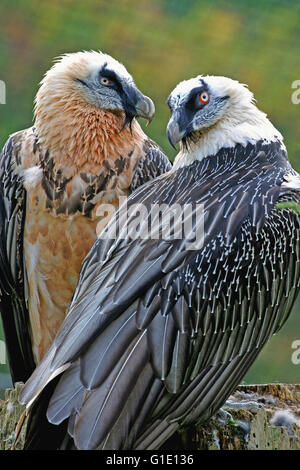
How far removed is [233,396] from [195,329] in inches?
27.1

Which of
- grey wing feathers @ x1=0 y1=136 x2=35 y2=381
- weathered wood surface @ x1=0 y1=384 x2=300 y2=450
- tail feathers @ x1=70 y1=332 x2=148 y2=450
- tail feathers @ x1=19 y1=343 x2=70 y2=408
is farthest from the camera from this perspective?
grey wing feathers @ x1=0 y1=136 x2=35 y2=381

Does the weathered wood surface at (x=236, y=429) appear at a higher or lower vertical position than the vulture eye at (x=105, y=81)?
lower

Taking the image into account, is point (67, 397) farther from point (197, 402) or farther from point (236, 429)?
point (236, 429)

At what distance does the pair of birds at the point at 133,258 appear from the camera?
2.67m

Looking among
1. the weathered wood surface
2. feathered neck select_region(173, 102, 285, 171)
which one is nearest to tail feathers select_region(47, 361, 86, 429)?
the weathered wood surface

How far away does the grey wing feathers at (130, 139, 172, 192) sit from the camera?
3449 millimetres

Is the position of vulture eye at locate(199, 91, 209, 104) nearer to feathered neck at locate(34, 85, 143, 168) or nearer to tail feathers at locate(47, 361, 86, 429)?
feathered neck at locate(34, 85, 143, 168)

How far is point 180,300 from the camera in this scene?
9.07 ft

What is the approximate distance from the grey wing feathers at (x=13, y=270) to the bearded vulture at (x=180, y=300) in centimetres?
51

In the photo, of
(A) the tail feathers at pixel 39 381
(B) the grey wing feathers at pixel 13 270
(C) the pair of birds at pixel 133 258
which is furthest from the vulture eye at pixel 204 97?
(A) the tail feathers at pixel 39 381

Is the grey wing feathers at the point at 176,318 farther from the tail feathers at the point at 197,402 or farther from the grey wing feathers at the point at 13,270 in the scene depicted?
the grey wing feathers at the point at 13,270

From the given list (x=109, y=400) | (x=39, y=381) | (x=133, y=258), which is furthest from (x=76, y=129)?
(x=109, y=400)

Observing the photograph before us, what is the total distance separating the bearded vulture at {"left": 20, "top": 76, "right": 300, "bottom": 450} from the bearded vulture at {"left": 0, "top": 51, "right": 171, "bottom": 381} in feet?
0.73

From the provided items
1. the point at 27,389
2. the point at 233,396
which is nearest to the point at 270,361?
the point at 233,396
